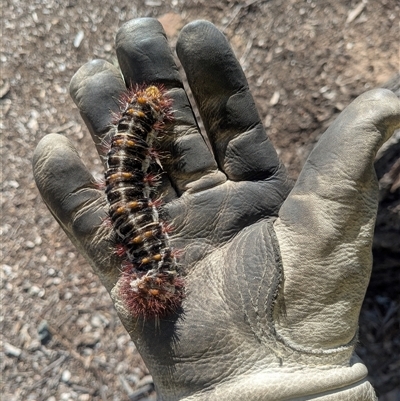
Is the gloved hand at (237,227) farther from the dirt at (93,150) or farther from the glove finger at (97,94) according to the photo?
the dirt at (93,150)

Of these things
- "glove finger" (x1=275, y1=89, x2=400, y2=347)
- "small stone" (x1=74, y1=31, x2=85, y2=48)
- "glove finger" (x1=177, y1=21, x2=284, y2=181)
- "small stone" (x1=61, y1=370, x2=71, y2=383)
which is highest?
"small stone" (x1=74, y1=31, x2=85, y2=48)

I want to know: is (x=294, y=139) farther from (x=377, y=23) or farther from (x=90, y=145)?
(x=90, y=145)

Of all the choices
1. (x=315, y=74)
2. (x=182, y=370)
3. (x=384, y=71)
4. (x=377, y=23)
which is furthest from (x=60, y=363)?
(x=377, y=23)

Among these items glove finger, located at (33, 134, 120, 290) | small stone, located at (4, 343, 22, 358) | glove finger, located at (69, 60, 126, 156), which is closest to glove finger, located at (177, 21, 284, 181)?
glove finger, located at (69, 60, 126, 156)

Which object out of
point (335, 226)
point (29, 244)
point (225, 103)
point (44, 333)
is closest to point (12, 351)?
point (44, 333)

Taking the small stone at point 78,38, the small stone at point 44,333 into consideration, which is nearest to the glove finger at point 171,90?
the small stone at point 44,333

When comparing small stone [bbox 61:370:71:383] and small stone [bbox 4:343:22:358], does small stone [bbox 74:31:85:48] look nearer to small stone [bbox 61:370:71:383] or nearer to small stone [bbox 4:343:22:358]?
small stone [bbox 4:343:22:358]

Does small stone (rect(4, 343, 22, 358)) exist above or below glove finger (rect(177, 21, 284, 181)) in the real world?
below
